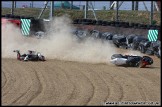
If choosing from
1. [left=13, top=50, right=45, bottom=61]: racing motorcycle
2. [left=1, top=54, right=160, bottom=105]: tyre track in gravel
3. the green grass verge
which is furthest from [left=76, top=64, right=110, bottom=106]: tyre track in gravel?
the green grass verge

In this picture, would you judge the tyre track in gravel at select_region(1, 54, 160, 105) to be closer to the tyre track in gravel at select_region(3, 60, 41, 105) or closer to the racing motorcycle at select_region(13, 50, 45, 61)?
the tyre track in gravel at select_region(3, 60, 41, 105)

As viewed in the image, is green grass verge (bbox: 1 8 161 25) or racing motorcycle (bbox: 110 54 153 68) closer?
racing motorcycle (bbox: 110 54 153 68)

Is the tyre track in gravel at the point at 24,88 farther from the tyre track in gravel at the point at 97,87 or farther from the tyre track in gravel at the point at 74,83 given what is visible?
the tyre track in gravel at the point at 97,87

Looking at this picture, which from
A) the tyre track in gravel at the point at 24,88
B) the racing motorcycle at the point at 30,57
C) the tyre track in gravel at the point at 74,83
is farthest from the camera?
the racing motorcycle at the point at 30,57

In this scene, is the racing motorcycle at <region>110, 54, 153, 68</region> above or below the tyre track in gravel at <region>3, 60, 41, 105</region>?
above

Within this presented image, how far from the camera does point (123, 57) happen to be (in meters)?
18.7

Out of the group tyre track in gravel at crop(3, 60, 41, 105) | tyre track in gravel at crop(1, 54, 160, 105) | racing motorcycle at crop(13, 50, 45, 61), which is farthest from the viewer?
racing motorcycle at crop(13, 50, 45, 61)

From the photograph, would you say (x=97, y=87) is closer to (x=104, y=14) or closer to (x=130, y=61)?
(x=130, y=61)

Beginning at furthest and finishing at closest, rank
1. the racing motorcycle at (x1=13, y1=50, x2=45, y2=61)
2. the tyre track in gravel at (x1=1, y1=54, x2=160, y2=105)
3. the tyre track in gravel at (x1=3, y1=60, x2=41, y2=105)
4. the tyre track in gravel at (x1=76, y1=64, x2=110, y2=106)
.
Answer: the racing motorcycle at (x1=13, y1=50, x2=45, y2=61)
the tyre track in gravel at (x1=1, y1=54, x2=160, y2=105)
the tyre track in gravel at (x1=76, y1=64, x2=110, y2=106)
the tyre track in gravel at (x1=3, y1=60, x2=41, y2=105)

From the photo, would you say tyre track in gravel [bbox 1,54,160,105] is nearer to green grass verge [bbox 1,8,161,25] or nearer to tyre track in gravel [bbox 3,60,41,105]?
tyre track in gravel [bbox 3,60,41,105]

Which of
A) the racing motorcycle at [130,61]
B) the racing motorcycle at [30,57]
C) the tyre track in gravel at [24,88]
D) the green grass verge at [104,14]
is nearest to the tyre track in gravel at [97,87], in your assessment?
the tyre track in gravel at [24,88]

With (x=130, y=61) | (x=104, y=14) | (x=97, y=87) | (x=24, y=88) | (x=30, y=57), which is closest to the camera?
(x=24, y=88)

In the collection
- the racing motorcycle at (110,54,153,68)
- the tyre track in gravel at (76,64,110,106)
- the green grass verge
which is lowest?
the tyre track in gravel at (76,64,110,106)

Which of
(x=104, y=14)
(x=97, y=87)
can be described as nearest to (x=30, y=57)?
(x=97, y=87)
